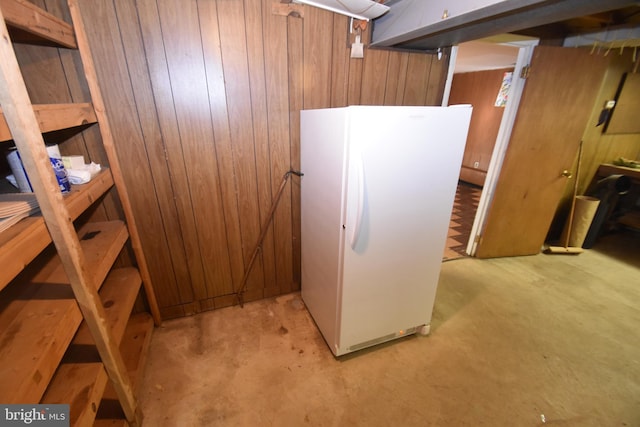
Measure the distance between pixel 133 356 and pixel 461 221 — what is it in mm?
3971

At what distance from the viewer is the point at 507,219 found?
2730 mm

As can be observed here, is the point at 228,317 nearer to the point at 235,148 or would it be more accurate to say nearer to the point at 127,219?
the point at 127,219

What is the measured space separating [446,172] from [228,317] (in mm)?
1856

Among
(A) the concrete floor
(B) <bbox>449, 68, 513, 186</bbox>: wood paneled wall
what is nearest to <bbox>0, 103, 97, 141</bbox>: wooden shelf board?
(A) the concrete floor

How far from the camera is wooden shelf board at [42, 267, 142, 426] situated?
933 millimetres

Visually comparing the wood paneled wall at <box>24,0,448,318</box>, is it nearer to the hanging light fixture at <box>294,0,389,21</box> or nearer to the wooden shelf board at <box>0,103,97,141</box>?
the hanging light fixture at <box>294,0,389,21</box>

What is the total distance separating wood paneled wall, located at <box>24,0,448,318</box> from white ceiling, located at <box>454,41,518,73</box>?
4.73 ft

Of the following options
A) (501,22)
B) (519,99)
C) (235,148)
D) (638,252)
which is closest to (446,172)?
(501,22)

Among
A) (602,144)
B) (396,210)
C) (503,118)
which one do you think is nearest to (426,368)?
(396,210)

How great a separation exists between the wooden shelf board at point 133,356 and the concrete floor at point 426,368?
84 millimetres

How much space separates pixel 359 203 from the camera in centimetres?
132

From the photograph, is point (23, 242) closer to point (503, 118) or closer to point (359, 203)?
point (359, 203)

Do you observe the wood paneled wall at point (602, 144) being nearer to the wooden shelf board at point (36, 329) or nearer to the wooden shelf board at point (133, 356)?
the wooden shelf board at point (36, 329)

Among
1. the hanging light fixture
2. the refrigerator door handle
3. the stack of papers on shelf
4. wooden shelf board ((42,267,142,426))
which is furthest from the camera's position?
the hanging light fixture
